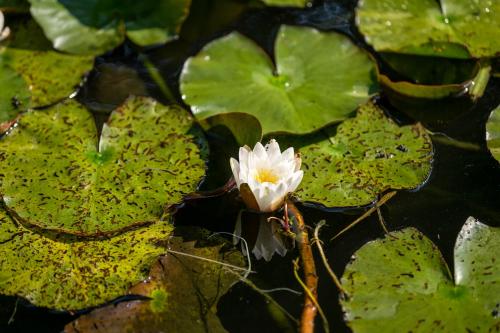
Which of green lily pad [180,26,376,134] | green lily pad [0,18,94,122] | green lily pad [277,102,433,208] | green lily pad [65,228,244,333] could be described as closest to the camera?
green lily pad [65,228,244,333]

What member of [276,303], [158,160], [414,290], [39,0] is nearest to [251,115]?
[158,160]

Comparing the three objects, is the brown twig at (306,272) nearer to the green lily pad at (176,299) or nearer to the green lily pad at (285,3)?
the green lily pad at (176,299)

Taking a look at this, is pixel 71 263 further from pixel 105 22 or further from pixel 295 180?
pixel 105 22

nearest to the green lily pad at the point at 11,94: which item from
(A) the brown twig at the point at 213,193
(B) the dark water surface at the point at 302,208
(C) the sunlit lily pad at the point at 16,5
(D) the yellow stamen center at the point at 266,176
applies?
(B) the dark water surface at the point at 302,208

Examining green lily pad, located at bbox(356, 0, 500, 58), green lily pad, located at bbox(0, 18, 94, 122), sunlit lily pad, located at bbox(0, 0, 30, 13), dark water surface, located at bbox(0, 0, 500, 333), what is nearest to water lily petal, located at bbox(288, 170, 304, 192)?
→ dark water surface, located at bbox(0, 0, 500, 333)

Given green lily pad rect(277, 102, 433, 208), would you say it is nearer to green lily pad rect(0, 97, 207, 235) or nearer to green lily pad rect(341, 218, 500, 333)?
green lily pad rect(341, 218, 500, 333)

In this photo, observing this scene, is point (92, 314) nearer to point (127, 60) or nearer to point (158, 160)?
point (158, 160)

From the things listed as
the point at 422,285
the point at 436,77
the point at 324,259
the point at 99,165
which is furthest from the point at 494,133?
the point at 99,165
